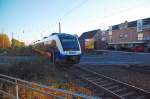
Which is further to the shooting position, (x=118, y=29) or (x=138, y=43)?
(x=118, y=29)

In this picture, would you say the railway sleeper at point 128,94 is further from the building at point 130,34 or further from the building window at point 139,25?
the building window at point 139,25

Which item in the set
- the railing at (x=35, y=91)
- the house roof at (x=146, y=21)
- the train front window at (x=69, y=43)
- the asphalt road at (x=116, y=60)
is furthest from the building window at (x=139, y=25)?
the railing at (x=35, y=91)

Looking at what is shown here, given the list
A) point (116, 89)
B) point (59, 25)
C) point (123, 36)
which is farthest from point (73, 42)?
point (123, 36)

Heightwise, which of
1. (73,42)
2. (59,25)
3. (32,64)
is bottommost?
(32,64)

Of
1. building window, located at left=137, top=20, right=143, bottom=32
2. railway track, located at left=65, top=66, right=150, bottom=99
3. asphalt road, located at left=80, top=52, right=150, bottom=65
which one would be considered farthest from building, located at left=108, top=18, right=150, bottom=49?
railway track, located at left=65, top=66, right=150, bottom=99

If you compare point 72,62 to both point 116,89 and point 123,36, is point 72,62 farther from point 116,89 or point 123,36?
point 123,36

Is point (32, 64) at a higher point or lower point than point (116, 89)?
higher

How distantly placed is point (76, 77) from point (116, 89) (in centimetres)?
418

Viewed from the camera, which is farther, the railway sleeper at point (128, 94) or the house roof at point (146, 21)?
the house roof at point (146, 21)

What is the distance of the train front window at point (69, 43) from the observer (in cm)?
2006

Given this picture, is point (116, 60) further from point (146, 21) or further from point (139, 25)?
point (139, 25)

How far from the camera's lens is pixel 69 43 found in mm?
20562

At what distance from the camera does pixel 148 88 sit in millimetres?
12164

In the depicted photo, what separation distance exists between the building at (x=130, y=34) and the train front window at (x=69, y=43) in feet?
113
